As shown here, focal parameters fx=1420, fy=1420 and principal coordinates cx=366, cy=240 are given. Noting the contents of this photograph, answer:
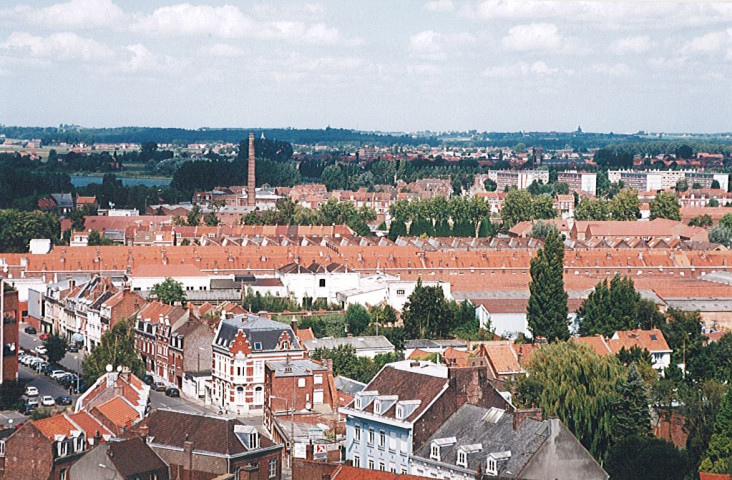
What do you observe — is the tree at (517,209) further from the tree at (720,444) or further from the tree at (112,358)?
the tree at (720,444)

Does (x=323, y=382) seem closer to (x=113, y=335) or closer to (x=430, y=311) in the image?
(x=113, y=335)

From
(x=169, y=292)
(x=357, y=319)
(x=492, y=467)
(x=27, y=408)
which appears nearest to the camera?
(x=492, y=467)

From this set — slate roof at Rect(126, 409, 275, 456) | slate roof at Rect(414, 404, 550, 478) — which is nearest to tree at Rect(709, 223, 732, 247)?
slate roof at Rect(414, 404, 550, 478)

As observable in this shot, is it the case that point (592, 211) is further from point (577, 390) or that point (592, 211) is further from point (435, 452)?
point (435, 452)

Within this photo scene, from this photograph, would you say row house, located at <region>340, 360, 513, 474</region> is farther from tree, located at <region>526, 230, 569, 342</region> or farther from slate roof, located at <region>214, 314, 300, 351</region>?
tree, located at <region>526, 230, 569, 342</region>

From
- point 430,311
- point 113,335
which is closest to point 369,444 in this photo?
point 113,335

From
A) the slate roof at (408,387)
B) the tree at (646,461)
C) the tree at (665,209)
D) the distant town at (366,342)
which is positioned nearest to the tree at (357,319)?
the distant town at (366,342)

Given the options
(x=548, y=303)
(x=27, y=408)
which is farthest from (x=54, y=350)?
(x=548, y=303)
